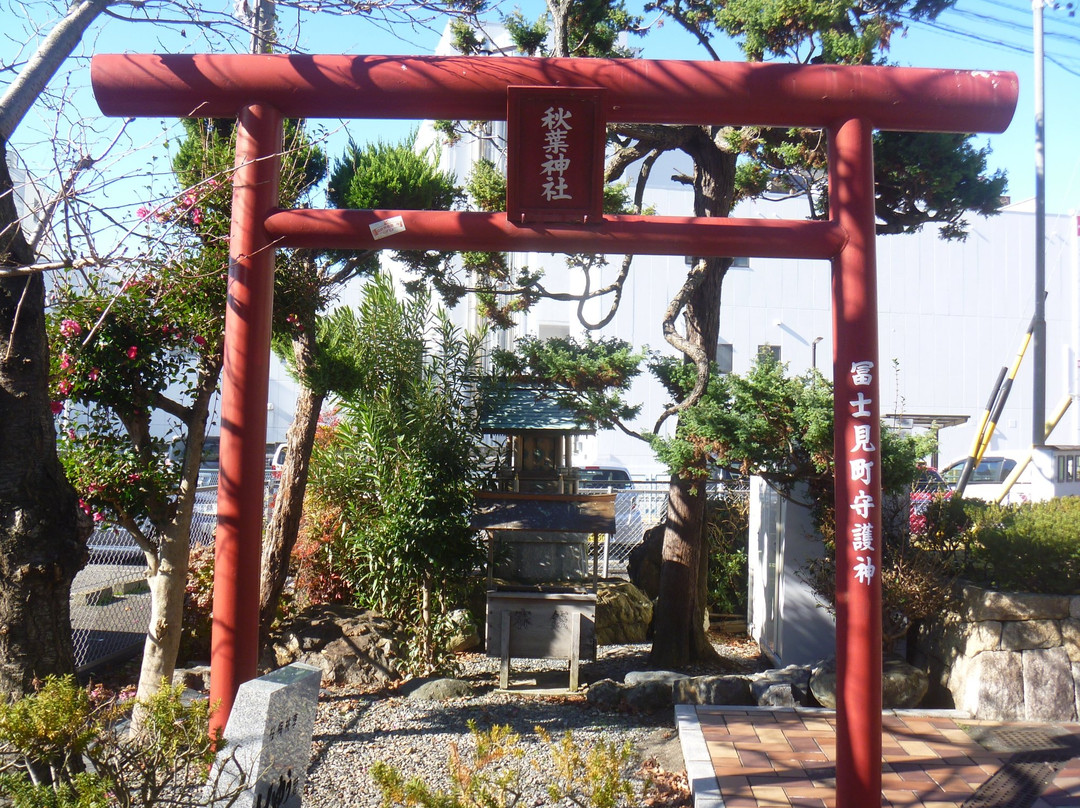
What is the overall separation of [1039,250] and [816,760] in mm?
9537

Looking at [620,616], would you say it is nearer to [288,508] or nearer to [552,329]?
[288,508]

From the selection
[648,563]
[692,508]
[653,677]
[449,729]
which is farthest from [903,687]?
[648,563]

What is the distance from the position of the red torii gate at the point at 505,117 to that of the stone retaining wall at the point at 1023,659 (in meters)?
2.19

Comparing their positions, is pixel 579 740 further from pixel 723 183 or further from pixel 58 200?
pixel 723 183

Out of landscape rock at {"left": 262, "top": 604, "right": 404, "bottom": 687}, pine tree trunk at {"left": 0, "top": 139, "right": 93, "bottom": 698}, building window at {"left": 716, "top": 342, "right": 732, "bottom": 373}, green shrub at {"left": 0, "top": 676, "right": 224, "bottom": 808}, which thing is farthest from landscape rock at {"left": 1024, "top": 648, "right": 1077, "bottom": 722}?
building window at {"left": 716, "top": 342, "right": 732, "bottom": 373}

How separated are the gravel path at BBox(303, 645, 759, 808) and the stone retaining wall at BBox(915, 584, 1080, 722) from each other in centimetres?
226

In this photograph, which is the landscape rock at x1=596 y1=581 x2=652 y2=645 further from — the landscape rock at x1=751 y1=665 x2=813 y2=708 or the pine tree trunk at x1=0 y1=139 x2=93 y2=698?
the pine tree trunk at x1=0 y1=139 x2=93 y2=698

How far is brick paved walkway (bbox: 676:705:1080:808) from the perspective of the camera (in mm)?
4723

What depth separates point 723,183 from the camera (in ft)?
27.5

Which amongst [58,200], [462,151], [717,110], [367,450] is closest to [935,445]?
[717,110]

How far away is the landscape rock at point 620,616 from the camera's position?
9531mm

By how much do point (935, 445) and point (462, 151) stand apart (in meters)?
15.6

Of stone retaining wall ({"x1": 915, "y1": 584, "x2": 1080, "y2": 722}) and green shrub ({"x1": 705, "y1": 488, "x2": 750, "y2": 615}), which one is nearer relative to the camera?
stone retaining wall ({"x1": 915, "y1": 584, "x2": 1080, "y2": 722})

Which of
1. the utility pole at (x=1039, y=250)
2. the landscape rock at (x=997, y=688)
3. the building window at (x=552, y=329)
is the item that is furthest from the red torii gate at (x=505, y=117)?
the building window at (x=552, y=329)
